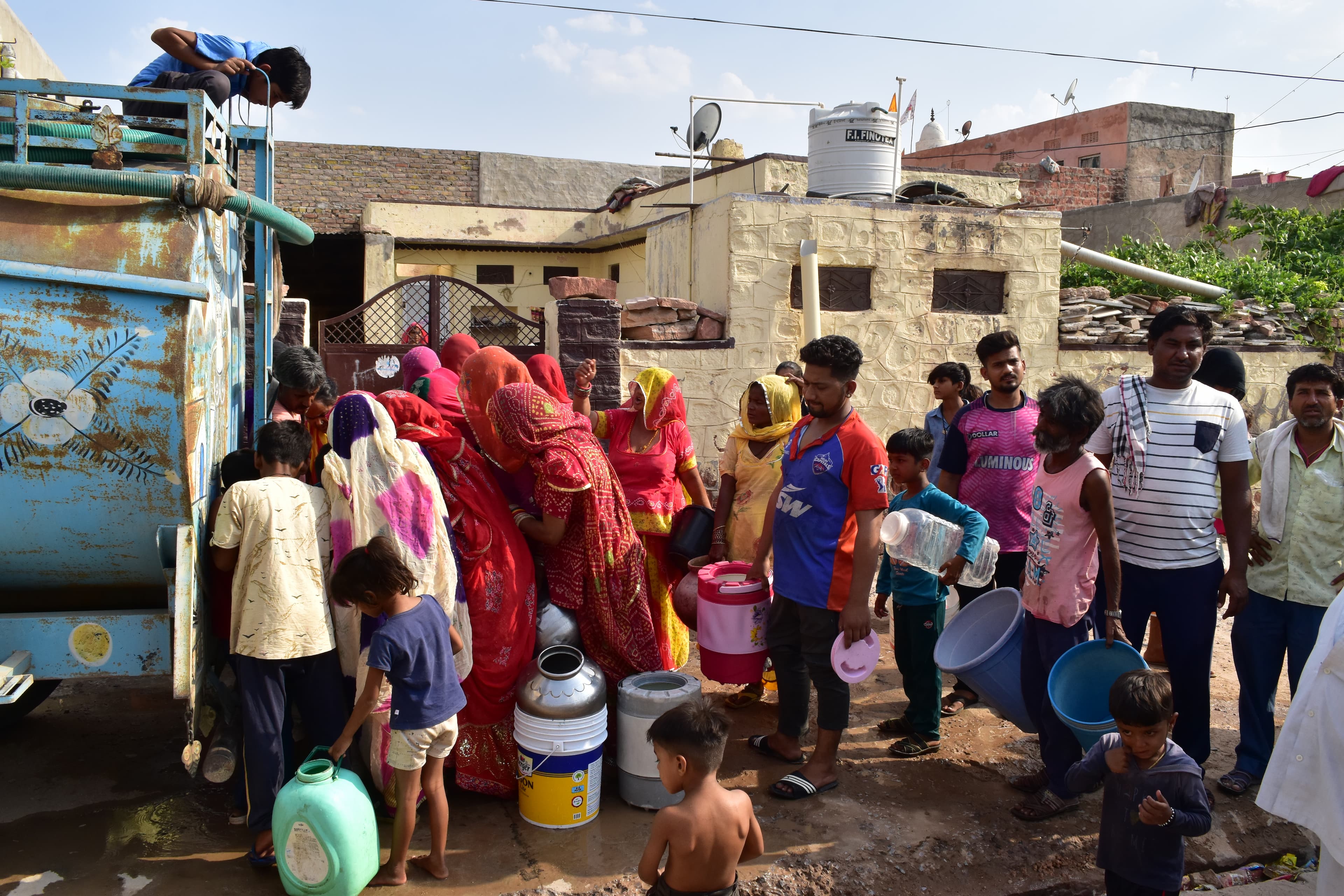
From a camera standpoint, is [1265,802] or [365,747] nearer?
[1265,802]

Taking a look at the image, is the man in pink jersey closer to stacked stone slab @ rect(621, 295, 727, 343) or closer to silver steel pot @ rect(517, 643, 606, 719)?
silver steel pot @ rect(517, 643, 606, 719)

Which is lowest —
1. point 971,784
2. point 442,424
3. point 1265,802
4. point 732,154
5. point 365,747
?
point 971,784

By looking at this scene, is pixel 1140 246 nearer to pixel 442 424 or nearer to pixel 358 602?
pixel 442 424

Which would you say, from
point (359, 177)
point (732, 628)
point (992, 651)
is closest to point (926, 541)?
point (992, 651)

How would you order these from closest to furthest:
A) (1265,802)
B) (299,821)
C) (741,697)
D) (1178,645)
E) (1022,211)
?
(1265,802), (299,821), (1178,645), (741,697), (1022,211)

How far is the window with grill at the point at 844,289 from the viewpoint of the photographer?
28.3ft

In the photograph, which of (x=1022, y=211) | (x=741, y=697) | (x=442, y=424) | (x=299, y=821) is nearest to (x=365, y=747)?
(x=299, y=821)

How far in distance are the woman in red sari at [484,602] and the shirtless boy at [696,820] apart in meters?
1.14

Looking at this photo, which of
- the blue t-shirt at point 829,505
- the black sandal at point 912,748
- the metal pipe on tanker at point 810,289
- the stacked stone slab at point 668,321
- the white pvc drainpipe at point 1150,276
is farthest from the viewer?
the white pvc drainpipe at point 1150,276

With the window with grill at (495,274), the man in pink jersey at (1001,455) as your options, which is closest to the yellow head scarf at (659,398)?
the man in pink jersey at (1001,455)

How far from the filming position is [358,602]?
2793mm

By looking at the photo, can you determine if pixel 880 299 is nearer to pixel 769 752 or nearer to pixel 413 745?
pixel 769 752

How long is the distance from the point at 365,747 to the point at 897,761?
2157 mm

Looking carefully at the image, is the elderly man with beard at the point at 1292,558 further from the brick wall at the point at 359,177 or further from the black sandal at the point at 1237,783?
the brick wall at the point at 359,177
